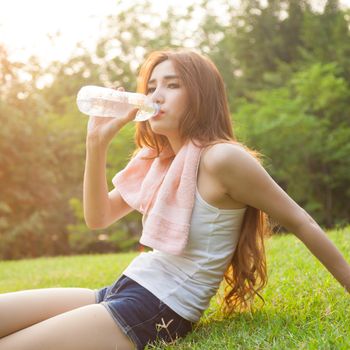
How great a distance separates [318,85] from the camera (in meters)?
17.3

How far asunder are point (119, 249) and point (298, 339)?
17663 mm

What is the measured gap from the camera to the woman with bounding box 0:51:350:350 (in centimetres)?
242

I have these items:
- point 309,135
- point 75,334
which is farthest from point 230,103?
point 75,334

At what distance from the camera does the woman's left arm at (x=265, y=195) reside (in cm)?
242

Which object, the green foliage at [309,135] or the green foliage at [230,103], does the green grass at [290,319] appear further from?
the green foliage at [309,135]

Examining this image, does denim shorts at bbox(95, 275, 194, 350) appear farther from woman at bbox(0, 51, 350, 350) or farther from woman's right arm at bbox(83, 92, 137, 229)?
woman's right arm at bbox(83, 92, 137, 229)

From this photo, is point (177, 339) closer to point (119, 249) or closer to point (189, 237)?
point (189, 237)

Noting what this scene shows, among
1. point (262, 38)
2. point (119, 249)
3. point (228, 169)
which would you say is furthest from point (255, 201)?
point (262, 38)

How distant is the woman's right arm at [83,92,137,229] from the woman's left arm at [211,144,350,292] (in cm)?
55

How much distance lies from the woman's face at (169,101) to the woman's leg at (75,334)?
34.0 inches

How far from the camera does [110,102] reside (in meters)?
2.87

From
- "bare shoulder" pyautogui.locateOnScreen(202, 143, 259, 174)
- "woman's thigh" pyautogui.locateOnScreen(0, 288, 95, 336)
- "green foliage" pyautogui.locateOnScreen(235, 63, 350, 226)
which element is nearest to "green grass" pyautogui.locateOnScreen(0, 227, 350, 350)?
"woman's thigh" pyautogui.locateOnScreen(0, 288, 95, 336)

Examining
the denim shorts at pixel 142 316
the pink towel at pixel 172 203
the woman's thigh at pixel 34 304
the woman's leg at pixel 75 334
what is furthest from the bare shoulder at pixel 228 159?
the woman's thigh at pixel 34 304

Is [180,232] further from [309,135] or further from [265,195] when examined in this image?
[309,135]
